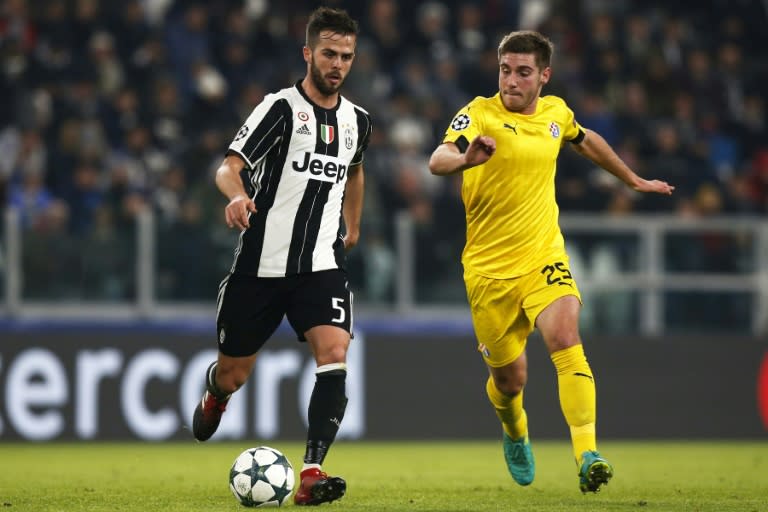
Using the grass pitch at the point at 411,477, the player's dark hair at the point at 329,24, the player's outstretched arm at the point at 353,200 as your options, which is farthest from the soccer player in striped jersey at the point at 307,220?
the grass pitch at the point at 411,477

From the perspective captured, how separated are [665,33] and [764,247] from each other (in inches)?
203

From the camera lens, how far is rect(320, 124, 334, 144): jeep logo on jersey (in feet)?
24.3

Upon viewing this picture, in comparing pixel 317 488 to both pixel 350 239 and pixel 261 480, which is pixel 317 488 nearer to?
pixel 261 480

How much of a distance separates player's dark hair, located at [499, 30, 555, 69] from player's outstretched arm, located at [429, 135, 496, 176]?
656mm

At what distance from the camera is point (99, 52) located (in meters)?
15.1

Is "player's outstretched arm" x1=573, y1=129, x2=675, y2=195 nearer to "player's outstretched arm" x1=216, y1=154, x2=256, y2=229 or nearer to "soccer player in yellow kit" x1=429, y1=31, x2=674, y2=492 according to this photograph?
"soccer player in yellow kit" x1=429, y1=31, x2=674, y2=492

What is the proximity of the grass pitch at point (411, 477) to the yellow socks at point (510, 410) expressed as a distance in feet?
1.15

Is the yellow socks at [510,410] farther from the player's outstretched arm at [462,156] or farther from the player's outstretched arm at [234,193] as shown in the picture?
the player's outstretched arm at [234,193]

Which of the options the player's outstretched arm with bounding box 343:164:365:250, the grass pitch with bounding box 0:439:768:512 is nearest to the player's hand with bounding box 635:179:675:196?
the player's outstretched arm with bounding box 343:164:365:250

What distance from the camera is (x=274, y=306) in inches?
296

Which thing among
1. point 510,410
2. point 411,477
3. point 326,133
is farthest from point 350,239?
point 411,477

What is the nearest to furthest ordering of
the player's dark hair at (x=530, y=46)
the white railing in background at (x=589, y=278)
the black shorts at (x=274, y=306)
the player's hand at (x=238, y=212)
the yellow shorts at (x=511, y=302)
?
the player's hand at (x=238, y=212), the black shorts at (x=274, y=306), the player's dark hair at (x=530, y=46), the yellow shorts at (x=511, y=302), the white railing in background at (x=589, y=278)

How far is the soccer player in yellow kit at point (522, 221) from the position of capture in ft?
24.3

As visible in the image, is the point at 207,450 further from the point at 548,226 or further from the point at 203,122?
the point at 548,226
